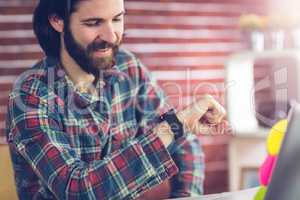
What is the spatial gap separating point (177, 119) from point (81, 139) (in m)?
0.21

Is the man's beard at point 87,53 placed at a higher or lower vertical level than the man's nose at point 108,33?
lower

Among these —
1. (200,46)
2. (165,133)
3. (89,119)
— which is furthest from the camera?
(200,46)

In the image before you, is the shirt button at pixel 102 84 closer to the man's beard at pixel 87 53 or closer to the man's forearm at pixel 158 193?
the man's beard at pixel 87 53

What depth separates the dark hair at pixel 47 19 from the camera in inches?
41.3

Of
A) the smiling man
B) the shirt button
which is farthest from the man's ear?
the shirt button

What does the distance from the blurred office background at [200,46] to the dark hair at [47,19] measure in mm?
25

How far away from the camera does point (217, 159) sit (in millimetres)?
1742

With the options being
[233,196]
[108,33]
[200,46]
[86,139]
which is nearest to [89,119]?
[86,139]

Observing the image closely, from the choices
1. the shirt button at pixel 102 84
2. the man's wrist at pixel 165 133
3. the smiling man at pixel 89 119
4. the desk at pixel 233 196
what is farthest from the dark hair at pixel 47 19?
the desk at pixel 233 196

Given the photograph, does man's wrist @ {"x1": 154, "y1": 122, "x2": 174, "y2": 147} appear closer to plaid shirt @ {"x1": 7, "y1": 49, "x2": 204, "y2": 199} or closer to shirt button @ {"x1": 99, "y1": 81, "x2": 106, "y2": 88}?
plaid shirt @ {"x1": 7, "y1": 49, "x2": 204, "y2": 199}

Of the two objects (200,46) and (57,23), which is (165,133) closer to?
(57,23)

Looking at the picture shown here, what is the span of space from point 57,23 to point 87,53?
3.4 inches

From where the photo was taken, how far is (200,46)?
168 centimetres

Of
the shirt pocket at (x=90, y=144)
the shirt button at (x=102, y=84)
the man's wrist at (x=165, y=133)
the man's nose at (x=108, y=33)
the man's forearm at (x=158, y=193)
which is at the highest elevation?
the man's nose at (x=108, y=33)
